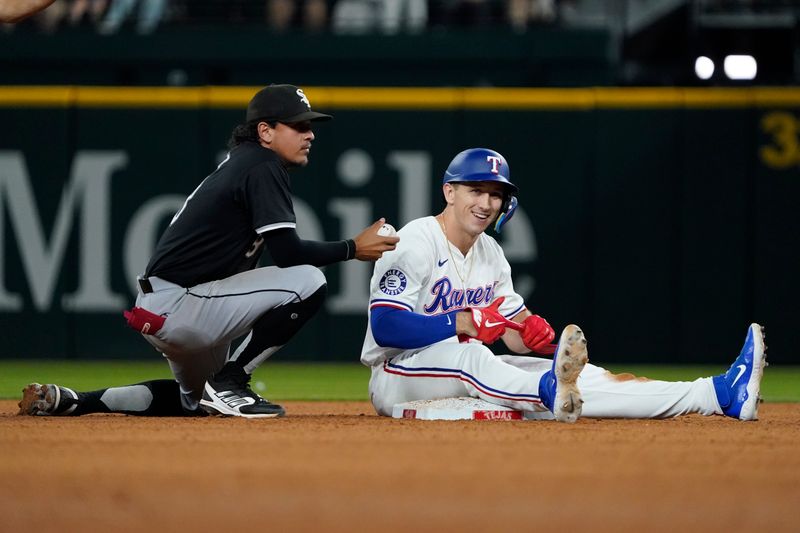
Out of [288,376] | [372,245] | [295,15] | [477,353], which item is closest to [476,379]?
[477,353]

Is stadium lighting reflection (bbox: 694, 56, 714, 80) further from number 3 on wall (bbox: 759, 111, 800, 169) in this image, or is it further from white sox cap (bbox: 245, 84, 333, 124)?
white sox cap (bbox: 245, 84, 333, 124)

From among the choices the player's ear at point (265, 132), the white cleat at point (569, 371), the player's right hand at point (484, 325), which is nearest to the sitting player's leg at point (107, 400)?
the player's ear at point (265, 132)

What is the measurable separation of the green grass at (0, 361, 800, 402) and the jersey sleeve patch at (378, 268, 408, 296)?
7.93ft

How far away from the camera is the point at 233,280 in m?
5.62

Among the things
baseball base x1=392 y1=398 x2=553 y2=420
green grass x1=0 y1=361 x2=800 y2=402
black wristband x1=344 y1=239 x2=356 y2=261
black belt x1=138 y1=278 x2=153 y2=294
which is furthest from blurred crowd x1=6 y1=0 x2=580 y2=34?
baseball base x1=392 y1=398 x2=553 y2=420

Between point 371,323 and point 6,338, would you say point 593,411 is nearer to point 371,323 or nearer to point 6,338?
point 371,323

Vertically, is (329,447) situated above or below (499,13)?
below

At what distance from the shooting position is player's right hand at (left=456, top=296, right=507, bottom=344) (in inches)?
202

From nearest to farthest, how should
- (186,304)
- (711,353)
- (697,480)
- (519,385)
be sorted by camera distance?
(697,480), (519,385), (186,304), (711,353)

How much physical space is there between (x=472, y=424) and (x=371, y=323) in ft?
1.96

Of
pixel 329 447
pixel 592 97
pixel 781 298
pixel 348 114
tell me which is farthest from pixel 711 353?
pixel 329 447

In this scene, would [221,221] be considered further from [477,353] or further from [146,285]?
[477,353]

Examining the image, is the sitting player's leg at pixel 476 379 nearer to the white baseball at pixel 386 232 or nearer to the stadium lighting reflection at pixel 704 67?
the white baseball at pixel 386 232

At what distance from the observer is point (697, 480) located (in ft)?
12.4
